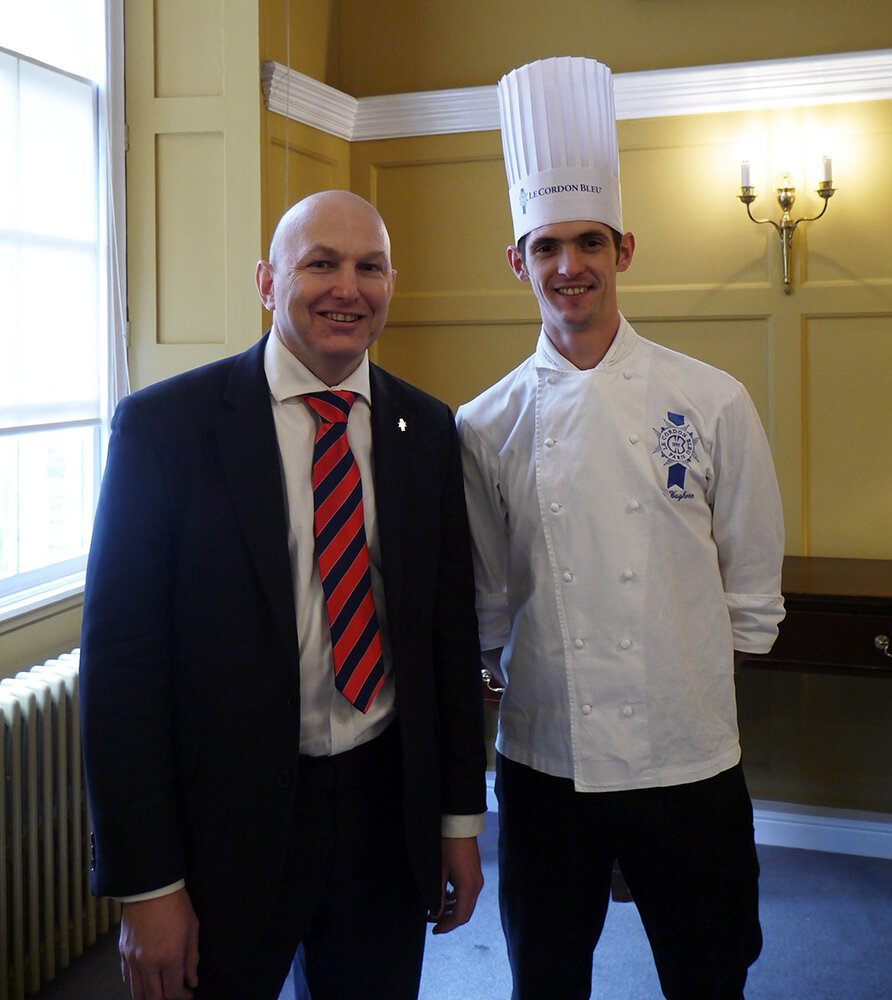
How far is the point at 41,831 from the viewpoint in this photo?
7.07ft

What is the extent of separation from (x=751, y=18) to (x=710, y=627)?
7.26ft

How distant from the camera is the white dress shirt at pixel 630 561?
1.48 meters

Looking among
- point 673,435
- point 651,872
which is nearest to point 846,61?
point 673,435

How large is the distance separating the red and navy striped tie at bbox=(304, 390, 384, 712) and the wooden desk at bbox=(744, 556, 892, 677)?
1.59 m

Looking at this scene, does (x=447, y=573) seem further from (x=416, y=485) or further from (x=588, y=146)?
(x=588, y=146)

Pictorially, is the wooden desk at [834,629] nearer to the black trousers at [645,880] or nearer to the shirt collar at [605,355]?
the black trousers at [645,880]

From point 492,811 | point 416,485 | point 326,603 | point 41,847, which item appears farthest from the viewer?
point 492,811

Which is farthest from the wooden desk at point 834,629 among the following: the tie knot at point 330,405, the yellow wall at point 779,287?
the tie knot at point 330,405

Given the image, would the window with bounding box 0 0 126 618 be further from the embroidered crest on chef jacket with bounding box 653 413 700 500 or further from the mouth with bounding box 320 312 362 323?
the embroidered crest on chef jacket with bounding box 653 413 700 500

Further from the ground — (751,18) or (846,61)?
(751,18)

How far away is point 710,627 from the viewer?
154 cm

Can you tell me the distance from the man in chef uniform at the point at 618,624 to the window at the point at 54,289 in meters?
1.38

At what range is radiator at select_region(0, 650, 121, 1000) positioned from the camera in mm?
2033

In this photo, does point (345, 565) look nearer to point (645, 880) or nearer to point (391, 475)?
point (391, 475)
